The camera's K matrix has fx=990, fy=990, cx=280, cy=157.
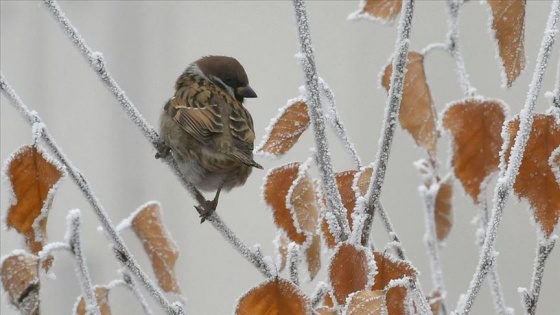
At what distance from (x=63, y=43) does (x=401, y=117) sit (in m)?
3.42

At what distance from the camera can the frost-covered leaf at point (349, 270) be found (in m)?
0.95

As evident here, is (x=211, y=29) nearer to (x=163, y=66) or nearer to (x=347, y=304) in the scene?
(x=163, y=66)

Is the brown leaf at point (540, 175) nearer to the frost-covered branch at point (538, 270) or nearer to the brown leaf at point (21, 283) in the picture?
the frost-covered branch at point (538, 270)

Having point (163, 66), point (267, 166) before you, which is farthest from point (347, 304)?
point (163, 66)

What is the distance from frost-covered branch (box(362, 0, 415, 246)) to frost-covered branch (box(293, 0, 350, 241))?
0.13 feet

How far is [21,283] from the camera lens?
943 millimetres

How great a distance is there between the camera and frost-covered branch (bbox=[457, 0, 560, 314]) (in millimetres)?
990

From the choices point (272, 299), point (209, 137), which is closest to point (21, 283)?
point (272, 299)

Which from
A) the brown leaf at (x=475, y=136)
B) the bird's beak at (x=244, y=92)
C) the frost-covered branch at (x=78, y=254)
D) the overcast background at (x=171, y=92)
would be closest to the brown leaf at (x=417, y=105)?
the brown leaf at (x=475, y=136)

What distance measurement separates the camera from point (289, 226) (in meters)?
1.08

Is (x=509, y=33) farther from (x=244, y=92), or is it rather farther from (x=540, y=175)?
(x=244, y=92)

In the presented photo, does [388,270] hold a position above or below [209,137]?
below

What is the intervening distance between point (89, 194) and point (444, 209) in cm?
57

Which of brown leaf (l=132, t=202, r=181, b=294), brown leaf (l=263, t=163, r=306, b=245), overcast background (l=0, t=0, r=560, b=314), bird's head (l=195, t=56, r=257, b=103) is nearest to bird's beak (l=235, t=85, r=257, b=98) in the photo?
bird's head (l=195, t=56, r=257, b=103)
